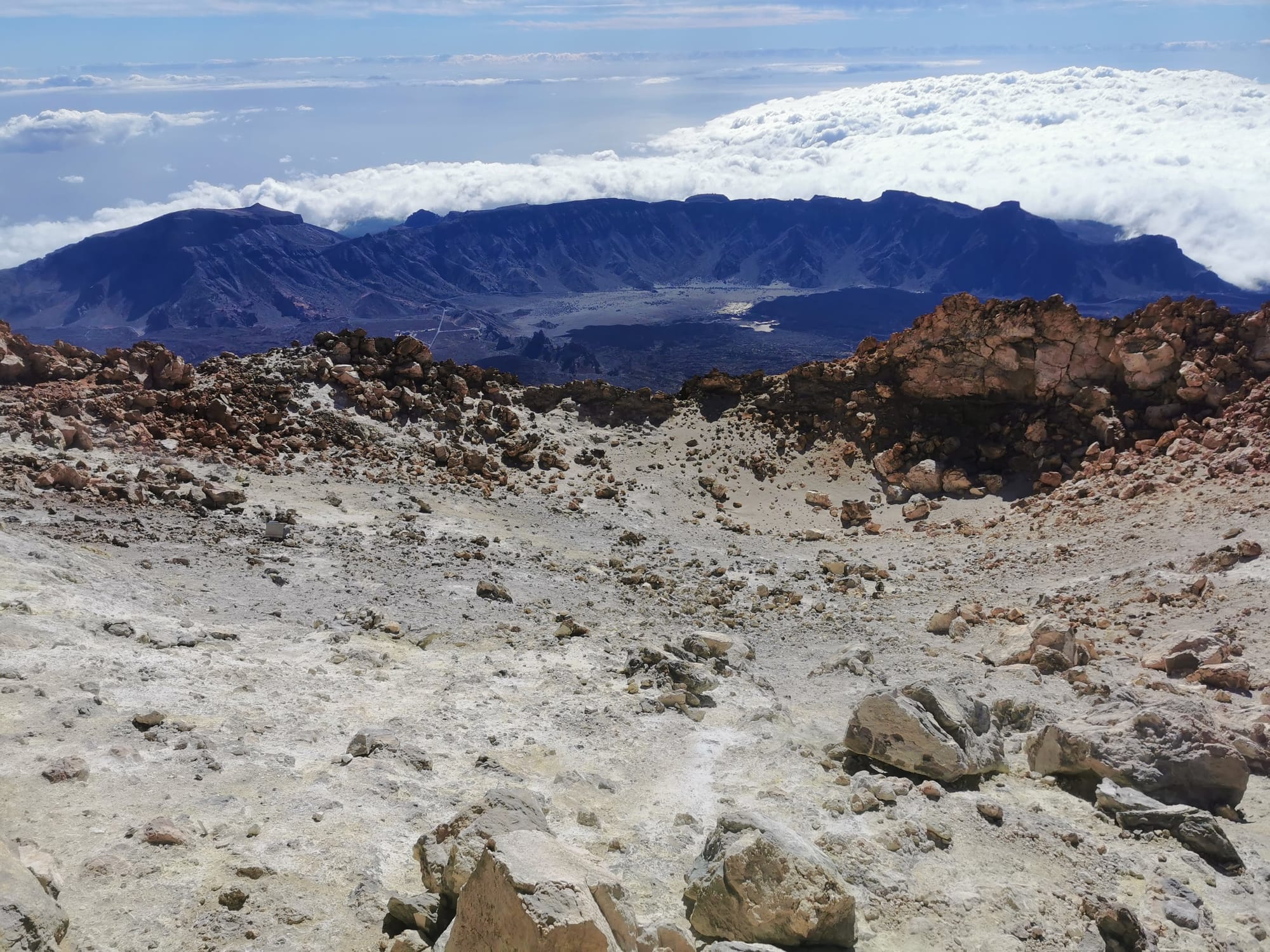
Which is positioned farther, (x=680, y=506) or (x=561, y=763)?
(x=680, y=506)

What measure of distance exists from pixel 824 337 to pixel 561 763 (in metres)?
193

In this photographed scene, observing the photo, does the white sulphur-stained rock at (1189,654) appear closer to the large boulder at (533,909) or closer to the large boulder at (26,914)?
the large boulder at (533,909)

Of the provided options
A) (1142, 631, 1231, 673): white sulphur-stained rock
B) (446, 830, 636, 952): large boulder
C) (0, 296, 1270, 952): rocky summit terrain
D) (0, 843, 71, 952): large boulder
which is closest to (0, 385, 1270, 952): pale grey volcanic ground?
(0, 296, 1270, 952): rocky summit terrain

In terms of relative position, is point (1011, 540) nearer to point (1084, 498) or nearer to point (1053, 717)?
point (1084, 498)

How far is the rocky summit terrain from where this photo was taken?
22.9 feet

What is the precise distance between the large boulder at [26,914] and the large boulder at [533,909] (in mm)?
2365

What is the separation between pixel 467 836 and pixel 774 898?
2.31 meters

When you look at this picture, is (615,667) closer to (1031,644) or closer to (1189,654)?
Answer: (1031,644)

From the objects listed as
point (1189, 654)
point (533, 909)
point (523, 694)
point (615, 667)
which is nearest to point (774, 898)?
point (533, 909)

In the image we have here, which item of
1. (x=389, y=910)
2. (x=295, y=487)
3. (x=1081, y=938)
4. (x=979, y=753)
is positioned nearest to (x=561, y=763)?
(x=389, y=910)

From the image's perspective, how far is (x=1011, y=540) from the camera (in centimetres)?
2289

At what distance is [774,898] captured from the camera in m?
6.78

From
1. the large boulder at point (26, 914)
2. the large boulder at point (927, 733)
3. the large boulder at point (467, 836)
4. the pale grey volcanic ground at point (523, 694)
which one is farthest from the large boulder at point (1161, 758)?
the large boulder at point (26, 914)

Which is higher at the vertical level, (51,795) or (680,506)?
(51,795)
